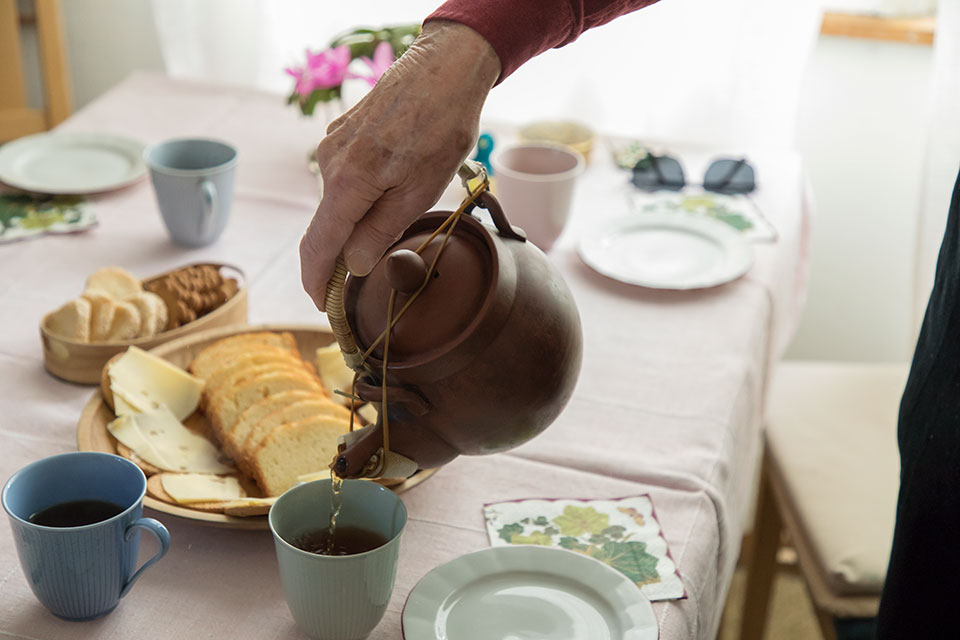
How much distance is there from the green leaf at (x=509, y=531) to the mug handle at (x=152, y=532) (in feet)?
0.91

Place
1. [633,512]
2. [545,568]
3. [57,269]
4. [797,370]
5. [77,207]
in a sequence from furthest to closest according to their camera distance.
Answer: [797,370], [77,207], [57,269], [633,512], [545,568]

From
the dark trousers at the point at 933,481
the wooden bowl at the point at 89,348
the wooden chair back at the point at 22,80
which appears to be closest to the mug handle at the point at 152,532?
the wooden bowl at the point at 89,348

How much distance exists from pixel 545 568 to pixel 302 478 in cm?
22

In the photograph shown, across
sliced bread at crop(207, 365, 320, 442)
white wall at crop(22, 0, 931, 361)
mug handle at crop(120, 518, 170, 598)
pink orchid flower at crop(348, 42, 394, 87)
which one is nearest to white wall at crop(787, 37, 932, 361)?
white wall at crop(22, 0, 931, 361)

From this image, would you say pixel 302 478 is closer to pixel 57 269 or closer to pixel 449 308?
pixel 449 308

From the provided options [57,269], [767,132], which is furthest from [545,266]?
[767,132]

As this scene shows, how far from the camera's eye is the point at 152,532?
0.77 metres

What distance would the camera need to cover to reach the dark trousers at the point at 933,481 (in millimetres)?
842

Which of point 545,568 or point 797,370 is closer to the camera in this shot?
point 545,568

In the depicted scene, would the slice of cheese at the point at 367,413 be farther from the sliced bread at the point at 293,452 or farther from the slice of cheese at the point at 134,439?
the slice of cheese at the point at 134,439

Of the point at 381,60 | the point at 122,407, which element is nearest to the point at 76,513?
the point at 122,407

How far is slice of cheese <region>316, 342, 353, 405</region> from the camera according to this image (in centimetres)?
104

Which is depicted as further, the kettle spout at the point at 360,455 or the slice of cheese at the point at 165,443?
the slice of cheese at the point at 165,443

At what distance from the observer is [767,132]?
197 centimetres
